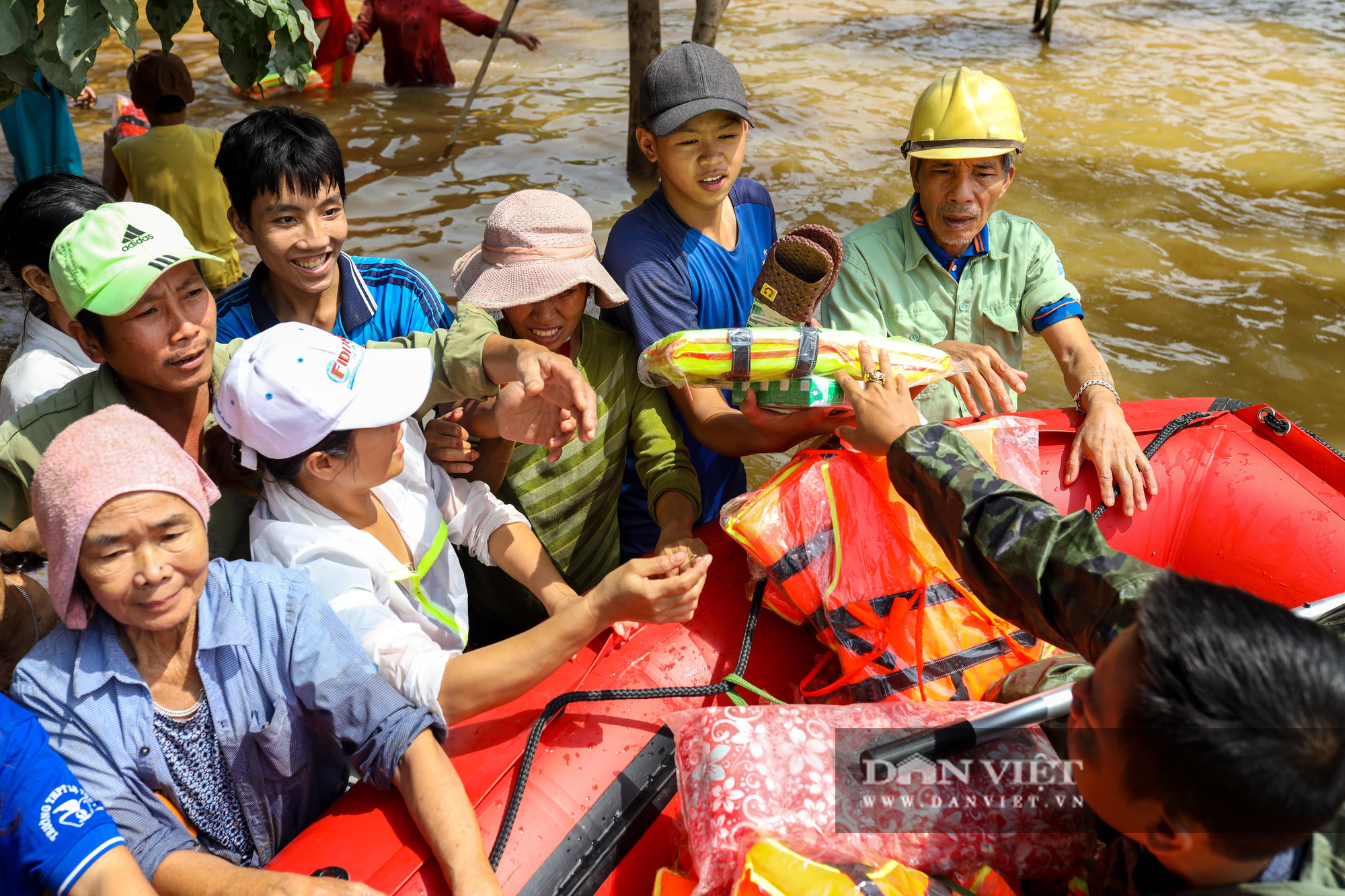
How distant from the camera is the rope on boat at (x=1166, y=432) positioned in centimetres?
215

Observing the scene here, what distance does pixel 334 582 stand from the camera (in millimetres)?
A: 1645

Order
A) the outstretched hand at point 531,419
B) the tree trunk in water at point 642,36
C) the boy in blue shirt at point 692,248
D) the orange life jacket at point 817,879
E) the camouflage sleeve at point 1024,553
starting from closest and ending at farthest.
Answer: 1. the orange life jacket at point 817,879
2. the camouflage sleeve at point 1024,553
3. the outstretched hand at point 531,419
4. the boy in blue shirt at point 692,248
5. the tree trunk in water at point 642,36

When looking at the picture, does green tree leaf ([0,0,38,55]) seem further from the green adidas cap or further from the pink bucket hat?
the pink bucket hat

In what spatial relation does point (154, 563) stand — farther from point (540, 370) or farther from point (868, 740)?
point (868, 740)

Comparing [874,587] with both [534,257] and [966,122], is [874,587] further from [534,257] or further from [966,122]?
[966,122]

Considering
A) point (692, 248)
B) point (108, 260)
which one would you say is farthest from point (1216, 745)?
point (108, 260)

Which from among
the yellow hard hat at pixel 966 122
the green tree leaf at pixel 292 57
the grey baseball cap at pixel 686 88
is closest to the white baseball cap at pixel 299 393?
the grey baseball cap at pixel 686 88

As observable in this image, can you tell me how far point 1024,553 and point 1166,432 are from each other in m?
1.07

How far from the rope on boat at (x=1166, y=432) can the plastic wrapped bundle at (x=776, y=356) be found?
509 millimetres

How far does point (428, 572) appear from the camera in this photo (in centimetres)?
189

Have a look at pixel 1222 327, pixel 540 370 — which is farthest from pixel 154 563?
pixel 1222 327

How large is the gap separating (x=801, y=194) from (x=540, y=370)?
5.17 m

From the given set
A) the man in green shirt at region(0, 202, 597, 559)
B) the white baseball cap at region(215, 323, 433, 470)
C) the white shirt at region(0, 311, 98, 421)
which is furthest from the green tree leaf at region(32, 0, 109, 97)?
the white baseball cap at region(215, 323, 433, 470)

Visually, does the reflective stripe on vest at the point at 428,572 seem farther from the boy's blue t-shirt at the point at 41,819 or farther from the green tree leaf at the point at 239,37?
the green tree leaf at the point at 239,37
